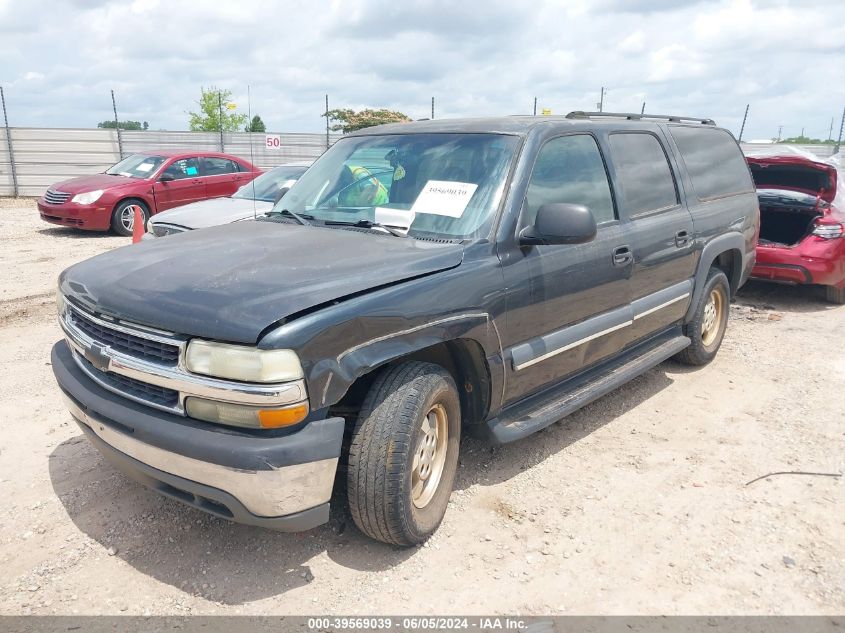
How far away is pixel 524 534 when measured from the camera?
3172mm

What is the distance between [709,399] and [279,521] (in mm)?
3591

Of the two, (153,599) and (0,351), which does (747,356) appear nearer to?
(153,599)

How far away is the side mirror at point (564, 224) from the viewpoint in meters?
3.11

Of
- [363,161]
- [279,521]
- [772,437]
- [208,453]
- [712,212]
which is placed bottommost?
[772,437]

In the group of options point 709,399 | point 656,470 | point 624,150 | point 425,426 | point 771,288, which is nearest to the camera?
point 425,426

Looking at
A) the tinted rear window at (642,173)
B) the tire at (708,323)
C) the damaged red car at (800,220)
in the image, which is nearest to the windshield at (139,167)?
the damaged red car at (800,220)

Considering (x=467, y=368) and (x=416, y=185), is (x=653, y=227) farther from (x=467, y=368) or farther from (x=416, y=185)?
(x=467, y=368)

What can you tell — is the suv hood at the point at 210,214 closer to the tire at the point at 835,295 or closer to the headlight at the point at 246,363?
the headlight at the point at 246,363

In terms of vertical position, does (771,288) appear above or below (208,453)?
below

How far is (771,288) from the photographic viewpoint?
858 cm

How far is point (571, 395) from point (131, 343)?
2.38 meters

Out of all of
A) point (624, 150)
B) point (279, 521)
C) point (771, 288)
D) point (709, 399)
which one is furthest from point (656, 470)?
point (771, 288)

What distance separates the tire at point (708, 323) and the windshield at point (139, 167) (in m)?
10.4

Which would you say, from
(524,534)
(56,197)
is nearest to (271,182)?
(56,197)
